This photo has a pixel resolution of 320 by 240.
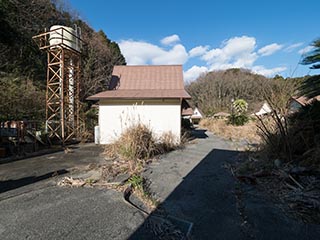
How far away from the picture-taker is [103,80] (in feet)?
56.2

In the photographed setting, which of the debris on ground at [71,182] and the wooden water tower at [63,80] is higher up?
the wooden water tower at [63,80]

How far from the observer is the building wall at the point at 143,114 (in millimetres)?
9148

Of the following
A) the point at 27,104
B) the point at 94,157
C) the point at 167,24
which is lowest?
the point at 94,157

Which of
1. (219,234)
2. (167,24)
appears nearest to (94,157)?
(219,234)

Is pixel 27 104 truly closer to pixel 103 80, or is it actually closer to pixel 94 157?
pixel 94 157

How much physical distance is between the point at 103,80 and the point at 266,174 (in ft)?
52.3

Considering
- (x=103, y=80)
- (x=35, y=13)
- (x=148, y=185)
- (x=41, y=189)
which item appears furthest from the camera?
(x=103, y=80)

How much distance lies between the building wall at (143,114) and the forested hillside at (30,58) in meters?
3.67

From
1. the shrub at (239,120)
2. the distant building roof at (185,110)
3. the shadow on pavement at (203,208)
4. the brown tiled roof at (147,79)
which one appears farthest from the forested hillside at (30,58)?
the shrub at (239,120)

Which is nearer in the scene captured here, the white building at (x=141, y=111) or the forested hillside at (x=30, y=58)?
the forested hillside at (x=30, y=58)

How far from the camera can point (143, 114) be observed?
928 centimetres

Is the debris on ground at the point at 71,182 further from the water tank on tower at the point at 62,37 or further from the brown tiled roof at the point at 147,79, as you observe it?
the water tank on tower at the point at 62,37

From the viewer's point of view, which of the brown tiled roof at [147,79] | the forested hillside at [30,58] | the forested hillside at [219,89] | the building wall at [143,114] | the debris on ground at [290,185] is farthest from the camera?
the forested hillside at [219,89]

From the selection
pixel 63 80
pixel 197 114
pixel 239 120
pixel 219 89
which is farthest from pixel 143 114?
pixel 197 114
